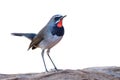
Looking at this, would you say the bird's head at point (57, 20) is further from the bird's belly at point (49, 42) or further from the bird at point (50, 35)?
the bird's belly at point (49, 42)

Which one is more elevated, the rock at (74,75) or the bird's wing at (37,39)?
the bird's wing at (37,39)

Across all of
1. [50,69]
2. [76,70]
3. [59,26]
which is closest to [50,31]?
[59,26]

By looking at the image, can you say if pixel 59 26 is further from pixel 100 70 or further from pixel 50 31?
pixel 100 70

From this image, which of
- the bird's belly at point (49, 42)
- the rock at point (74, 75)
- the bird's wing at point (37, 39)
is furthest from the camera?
the bird's wing at point (37, 39)

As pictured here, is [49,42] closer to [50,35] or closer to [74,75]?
[50,35]

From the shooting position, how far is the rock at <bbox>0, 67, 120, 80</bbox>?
5781mm

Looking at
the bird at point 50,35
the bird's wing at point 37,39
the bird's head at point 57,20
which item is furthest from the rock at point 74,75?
the bird's head at point 57,20

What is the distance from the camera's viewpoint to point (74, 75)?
229 inches

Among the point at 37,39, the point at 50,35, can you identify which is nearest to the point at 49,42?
the point at 50,35

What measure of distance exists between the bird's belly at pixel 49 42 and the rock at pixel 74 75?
70 centimetres

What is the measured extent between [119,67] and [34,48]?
157 centimetres

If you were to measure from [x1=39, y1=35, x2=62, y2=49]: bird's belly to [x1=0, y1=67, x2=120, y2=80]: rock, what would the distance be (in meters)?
0.70

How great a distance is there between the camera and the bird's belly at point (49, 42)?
22.2 ft

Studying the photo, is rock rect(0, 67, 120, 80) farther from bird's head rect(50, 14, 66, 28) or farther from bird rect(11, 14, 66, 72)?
bird's head rect(50, 14, 66, 28)
